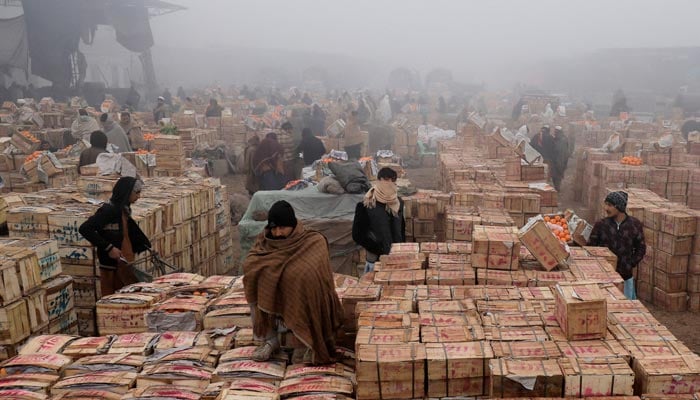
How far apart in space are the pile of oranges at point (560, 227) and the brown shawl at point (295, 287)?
2.89 metres

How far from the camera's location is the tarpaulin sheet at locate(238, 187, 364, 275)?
859 centimetres

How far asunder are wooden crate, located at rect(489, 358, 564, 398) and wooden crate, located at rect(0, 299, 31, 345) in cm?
404

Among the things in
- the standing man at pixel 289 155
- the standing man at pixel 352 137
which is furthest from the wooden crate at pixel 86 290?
the standing man at pixel 352 137

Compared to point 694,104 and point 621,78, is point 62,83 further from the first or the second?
point 621,78

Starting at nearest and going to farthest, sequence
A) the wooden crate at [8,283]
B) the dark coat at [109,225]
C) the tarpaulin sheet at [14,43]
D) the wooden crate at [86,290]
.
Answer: the wooden crate at [8,283]
the dark coat at [109,225]
the wooden crate at [86,290]
the tarpaulin sheet at [14,43]

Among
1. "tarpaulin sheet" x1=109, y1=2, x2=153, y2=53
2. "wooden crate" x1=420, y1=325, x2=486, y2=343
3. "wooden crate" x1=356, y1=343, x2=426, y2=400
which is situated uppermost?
"tarpaulin sheet" x1=109, y1=2, x2=153, y2=53

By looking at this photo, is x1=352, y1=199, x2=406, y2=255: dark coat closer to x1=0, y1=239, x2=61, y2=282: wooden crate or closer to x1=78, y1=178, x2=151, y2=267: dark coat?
x1=78, y1=178, x2=151, y2=267: dark coat

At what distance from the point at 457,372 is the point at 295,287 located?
1.21 m

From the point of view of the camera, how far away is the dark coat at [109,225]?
19.7 ft

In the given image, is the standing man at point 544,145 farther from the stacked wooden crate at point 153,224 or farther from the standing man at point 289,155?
the stacked wooden crate at point 153,224

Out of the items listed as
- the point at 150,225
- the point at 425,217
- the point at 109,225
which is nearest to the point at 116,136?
the point at 150,225

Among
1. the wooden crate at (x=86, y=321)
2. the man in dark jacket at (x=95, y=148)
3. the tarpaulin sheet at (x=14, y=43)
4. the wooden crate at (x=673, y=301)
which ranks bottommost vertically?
the wooden crate at (x=673, y=301)

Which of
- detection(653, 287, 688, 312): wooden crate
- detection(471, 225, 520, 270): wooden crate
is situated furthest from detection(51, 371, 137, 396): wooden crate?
detection(653, 287, 688, 312): wooden crate

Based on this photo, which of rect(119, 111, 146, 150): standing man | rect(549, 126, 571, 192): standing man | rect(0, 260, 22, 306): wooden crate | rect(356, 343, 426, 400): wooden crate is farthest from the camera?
rect(549, 126, 571, 192): standing man
